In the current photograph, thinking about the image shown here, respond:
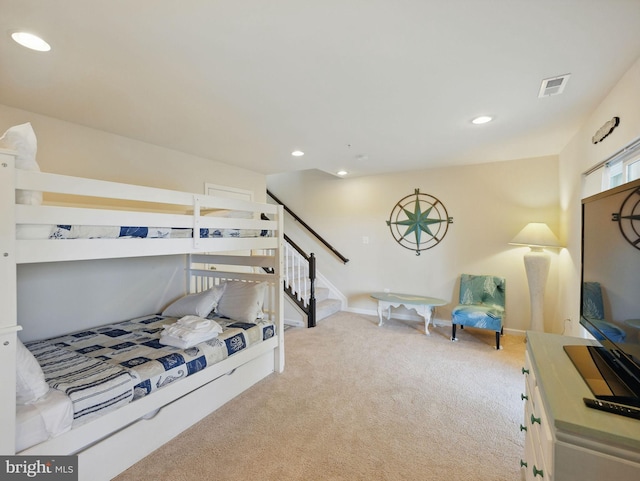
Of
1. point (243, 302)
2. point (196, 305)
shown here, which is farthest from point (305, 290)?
A: point (196, 305)

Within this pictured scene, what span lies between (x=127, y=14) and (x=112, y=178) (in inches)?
76.0

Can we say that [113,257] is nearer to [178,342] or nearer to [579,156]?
[178,342]

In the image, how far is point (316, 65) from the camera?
1731mm

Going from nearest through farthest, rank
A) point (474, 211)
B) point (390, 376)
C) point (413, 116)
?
point (413, 116) → point (390, 376) → point (474, 211)

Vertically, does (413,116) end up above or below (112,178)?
above

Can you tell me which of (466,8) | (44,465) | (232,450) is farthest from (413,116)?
(44,465)

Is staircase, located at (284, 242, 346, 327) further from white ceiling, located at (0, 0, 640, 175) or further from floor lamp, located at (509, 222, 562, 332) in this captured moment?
floor lamp, located at (509, 222, 562, 332)

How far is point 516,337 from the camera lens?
150 inches

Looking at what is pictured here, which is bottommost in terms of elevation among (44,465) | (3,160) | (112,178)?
(44,465)

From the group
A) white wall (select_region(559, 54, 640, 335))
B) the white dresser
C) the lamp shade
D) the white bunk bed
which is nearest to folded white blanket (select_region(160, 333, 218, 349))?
the white bunk bed

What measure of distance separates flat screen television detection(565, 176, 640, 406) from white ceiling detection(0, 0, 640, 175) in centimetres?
87

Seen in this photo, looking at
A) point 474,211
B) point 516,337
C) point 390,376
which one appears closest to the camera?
point 390,376

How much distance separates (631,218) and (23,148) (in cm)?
261

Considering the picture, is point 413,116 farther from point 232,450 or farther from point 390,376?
point 232,450
